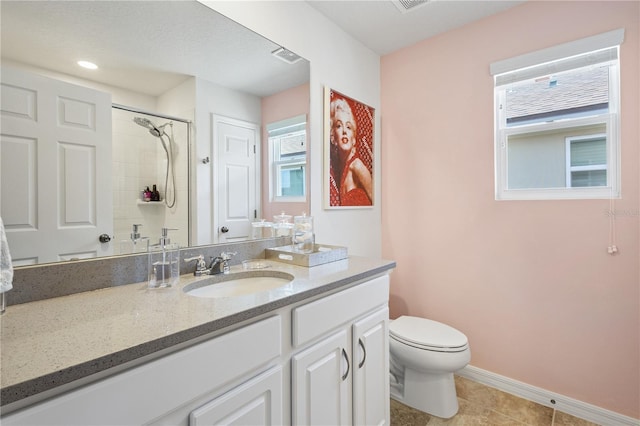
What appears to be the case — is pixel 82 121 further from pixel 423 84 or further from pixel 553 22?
pixel 553 22

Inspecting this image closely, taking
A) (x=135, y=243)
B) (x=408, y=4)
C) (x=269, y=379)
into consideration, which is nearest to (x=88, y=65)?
(x=135, y=243)

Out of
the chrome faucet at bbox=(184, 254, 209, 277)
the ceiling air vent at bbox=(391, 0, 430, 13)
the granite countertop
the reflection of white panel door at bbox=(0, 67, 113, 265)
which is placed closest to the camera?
the granite countertop

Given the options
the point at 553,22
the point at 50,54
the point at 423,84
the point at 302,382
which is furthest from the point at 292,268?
the point at 553,22

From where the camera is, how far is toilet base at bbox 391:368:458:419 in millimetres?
1688

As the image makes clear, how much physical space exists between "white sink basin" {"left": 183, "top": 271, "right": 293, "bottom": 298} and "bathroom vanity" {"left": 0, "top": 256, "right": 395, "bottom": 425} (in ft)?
0.16

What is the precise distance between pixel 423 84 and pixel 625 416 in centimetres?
231

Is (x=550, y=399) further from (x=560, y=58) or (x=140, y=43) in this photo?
(x=140, y=43)

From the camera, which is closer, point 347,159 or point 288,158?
point 288,158

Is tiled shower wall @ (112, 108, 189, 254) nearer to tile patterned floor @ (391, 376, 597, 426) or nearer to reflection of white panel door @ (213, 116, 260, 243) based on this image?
reflection of white panel door @ (213, 116, 260, 243)

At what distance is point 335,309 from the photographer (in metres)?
1.13

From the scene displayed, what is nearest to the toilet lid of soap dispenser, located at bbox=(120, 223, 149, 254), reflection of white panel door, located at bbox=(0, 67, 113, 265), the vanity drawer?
the vanity drawer

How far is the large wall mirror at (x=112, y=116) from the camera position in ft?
2.94

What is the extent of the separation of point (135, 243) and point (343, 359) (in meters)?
0.92

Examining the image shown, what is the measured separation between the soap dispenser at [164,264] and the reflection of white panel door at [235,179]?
0.28 meters
